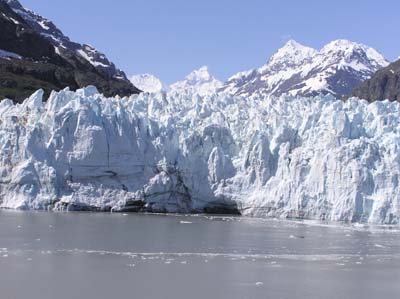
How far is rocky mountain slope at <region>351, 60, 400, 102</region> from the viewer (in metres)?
123

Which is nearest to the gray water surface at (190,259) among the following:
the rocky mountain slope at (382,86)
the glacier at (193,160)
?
the glacier at (193,160)

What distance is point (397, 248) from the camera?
19.4 m

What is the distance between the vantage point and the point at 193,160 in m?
29.8

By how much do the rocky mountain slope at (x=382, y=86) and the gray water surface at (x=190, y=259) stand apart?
103 metres

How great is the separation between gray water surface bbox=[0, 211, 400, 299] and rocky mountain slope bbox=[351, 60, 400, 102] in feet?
337

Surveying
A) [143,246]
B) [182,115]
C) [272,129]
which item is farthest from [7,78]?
[143,246]

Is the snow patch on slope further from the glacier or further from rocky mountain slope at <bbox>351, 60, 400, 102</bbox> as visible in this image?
rocky mountain slope at <bbox>351, 60, 400, 102</bbox>

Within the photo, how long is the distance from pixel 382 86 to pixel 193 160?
338 feet

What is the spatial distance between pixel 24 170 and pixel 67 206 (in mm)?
2229

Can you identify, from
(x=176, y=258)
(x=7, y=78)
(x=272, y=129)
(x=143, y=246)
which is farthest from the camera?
(x=7, y=78)

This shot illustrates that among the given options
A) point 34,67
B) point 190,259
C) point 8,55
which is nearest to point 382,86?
point 8,55

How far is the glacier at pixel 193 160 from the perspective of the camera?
27234 mm

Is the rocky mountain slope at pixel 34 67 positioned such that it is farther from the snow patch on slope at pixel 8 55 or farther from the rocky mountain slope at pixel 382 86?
the rocky mountain slope at pixel 382 86

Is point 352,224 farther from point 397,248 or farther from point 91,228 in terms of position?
point 91,228
